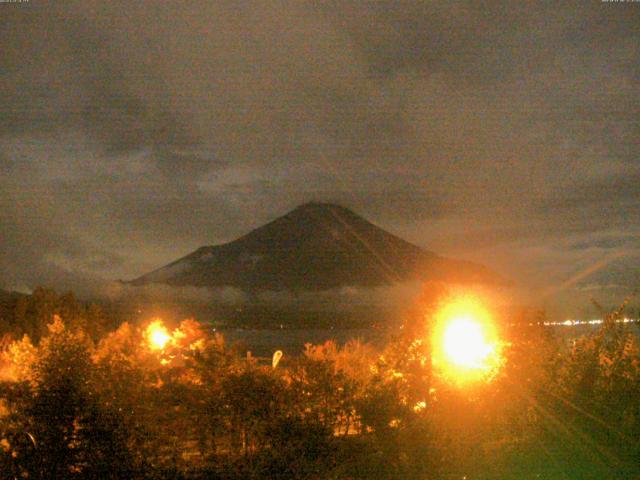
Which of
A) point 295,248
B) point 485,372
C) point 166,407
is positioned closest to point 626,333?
point 485,372

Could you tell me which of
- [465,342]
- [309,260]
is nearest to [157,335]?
[465,342]

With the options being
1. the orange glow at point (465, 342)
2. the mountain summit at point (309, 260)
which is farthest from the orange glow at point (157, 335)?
the mountain summit at point (309, 260)

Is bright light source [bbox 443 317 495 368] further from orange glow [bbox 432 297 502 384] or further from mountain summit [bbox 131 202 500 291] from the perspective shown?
mountain summit [bbox 131 202 500 291]

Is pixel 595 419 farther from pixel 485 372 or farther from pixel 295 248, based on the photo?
pixel 295 248

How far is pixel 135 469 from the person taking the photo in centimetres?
699

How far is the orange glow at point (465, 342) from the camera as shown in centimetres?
884

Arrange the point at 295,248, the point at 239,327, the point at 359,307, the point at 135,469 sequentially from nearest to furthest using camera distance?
the point at 135,469, the point at 239,327, the point at 295,248, the point at 359,307

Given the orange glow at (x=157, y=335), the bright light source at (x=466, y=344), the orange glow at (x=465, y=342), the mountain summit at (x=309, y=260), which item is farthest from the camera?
the mountain summit at (x=309, y=260)

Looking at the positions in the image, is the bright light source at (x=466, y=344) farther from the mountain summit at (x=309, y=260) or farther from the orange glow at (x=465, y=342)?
the mountain summit at (x=309, y=260)

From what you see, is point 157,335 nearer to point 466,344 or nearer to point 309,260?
point 466,344

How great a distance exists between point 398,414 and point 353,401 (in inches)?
24.4

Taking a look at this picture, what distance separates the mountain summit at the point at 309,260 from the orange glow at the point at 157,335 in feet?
272

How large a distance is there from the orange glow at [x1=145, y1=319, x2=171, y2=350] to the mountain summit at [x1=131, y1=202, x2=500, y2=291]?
272ft

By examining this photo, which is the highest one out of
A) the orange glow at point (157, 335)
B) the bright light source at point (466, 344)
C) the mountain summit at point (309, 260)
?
the mountain summit at point (309, 260)
